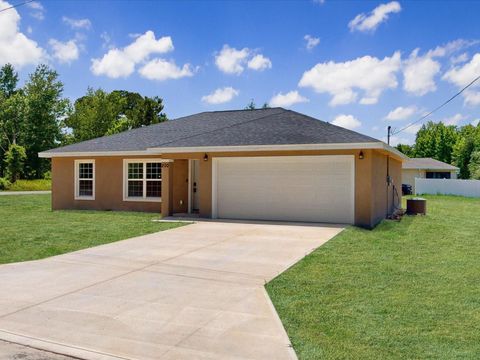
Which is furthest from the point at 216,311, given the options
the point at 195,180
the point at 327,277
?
the point at 195,180

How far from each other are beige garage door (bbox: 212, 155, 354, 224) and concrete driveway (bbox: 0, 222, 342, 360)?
4.30 m

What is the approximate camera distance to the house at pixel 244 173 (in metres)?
13.6

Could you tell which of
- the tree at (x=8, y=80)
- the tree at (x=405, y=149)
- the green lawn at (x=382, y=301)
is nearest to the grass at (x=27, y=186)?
the tree at (x=8, y=80)

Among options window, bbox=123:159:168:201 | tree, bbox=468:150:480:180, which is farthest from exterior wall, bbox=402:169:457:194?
window, bbox=123:159:168:201

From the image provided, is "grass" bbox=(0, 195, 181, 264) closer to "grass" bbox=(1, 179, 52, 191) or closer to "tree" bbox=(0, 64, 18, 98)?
"grass" bbox=(1, 179, 52, 191)

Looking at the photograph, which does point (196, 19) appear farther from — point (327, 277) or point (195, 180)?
point (327, 277)

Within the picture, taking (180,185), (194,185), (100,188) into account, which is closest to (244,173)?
(194,185)

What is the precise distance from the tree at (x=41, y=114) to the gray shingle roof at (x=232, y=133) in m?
31.0

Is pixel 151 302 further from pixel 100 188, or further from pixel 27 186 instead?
pixel 27 186

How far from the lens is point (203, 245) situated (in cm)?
993

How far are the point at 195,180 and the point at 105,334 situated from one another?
12730 mm

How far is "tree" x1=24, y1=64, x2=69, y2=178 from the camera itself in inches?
1834

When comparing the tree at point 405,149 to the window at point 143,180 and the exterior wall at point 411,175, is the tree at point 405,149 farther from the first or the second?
the window at point 143,180

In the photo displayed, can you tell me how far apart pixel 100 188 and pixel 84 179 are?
1.13 meters
